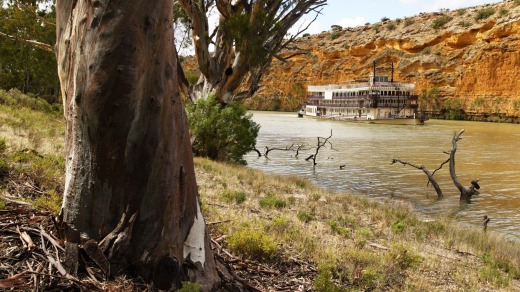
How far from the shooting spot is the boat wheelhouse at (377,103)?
193 feet

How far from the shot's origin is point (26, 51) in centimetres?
2745

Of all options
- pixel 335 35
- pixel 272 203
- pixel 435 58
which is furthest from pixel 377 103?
pixel 272 203

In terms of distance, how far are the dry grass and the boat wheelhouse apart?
4867 centimetres

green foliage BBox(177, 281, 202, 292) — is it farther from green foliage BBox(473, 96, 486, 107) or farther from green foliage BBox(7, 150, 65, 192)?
green foliage BBox(473, 96, 486, 107)

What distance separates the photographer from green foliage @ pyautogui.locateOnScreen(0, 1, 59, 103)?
66.4ft

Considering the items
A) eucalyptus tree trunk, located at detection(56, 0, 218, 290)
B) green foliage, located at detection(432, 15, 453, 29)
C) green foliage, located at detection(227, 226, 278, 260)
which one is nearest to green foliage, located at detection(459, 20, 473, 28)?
green foliage, located at detection(432, 15, 453, 29)

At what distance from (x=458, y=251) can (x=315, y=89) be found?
66.8m

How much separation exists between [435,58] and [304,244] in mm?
77313

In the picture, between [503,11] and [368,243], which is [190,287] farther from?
[503,11]

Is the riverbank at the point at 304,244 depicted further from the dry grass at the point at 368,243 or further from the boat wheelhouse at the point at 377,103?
the boat wheelhouse at the point at 377,103

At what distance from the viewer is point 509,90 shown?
2530 inches

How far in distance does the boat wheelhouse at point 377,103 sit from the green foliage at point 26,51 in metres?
40.0

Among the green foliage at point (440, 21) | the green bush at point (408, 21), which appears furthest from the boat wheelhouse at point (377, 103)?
the green bush at point (408, 21)

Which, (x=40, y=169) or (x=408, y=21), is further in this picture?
(x=408, y=21)
